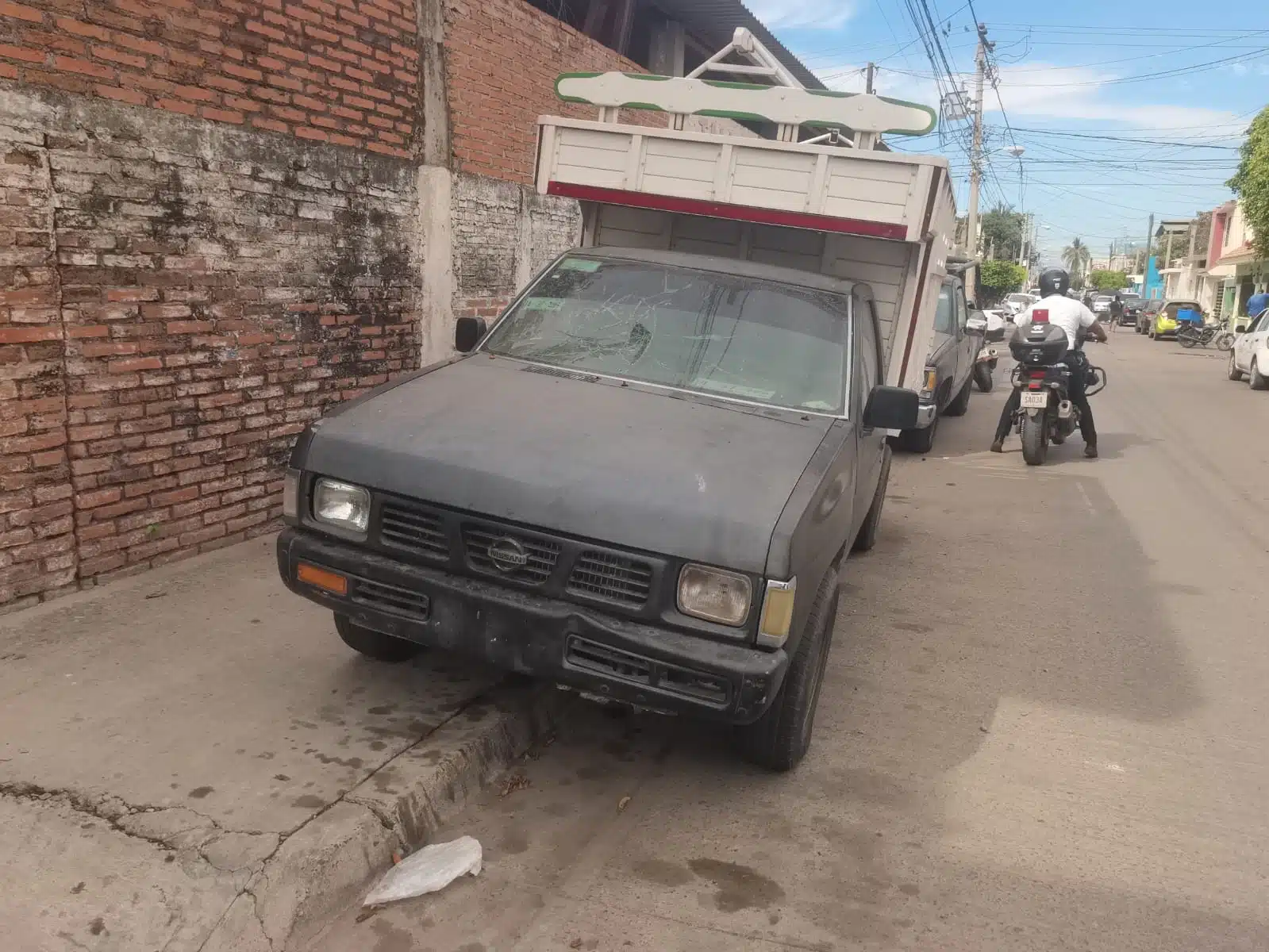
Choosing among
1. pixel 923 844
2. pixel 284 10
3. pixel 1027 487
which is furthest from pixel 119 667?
pixel 1027 487

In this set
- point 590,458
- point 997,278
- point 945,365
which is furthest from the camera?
point 997,278

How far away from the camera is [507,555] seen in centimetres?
325

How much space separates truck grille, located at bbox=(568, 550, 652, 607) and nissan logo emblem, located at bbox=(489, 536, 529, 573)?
0.17 metres

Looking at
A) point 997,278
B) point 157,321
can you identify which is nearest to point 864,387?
point 157,321

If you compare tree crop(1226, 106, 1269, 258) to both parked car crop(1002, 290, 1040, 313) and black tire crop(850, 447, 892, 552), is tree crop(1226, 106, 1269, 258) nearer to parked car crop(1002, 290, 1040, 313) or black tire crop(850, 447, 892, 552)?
parked car crop(1002, 290, 1040, 313)

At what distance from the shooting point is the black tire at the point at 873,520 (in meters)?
6.65

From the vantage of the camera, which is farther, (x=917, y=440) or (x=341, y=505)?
(x=917, y=440)

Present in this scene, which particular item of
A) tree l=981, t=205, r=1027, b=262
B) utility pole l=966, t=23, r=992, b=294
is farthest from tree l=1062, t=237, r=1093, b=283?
utility pole l=966, t=23, r=992, b=294

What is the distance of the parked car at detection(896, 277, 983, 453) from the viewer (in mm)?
9945

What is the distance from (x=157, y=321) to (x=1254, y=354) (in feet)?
61.6

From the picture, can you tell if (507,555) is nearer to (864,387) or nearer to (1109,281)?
(864,387)

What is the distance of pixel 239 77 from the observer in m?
5.42

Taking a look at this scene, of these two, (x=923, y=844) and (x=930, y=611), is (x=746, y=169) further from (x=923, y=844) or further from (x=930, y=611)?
(x=923, y=844)

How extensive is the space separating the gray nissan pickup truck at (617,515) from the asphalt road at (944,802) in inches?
16.2
